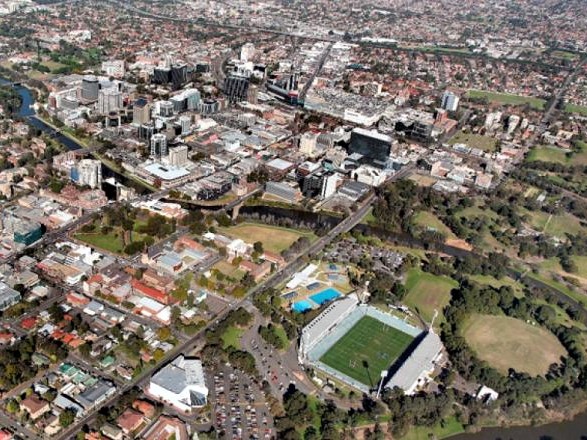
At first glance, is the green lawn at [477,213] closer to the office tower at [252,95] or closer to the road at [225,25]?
the office tower at [252,95]

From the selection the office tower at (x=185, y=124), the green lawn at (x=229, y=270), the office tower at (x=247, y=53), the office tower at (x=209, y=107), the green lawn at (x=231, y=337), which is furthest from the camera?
the office tower at (x=247, y=53)

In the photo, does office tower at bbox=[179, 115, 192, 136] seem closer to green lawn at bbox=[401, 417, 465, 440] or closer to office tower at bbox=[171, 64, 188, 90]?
office tower at bbox=[171, 64, 188, 90]

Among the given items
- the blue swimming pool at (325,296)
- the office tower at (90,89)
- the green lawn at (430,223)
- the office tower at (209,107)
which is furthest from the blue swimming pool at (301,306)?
the office tower at (90,89)

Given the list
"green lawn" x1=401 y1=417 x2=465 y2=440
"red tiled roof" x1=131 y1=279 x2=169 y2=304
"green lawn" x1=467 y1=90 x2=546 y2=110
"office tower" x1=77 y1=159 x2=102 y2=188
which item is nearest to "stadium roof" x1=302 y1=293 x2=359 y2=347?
"green lawn" x1=401 y1=417 x2=465 y2=440

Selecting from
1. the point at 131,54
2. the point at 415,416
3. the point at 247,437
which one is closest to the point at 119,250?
the point at 247,437

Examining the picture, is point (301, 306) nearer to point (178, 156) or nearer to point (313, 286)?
point (313, 286)

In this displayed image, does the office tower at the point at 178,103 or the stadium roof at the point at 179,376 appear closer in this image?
the stadium roof at the point at 179,376

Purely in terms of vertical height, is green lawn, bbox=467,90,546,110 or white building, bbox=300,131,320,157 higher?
green lawn, bbox=467,90,546,110

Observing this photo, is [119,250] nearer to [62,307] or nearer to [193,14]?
[62,307]
